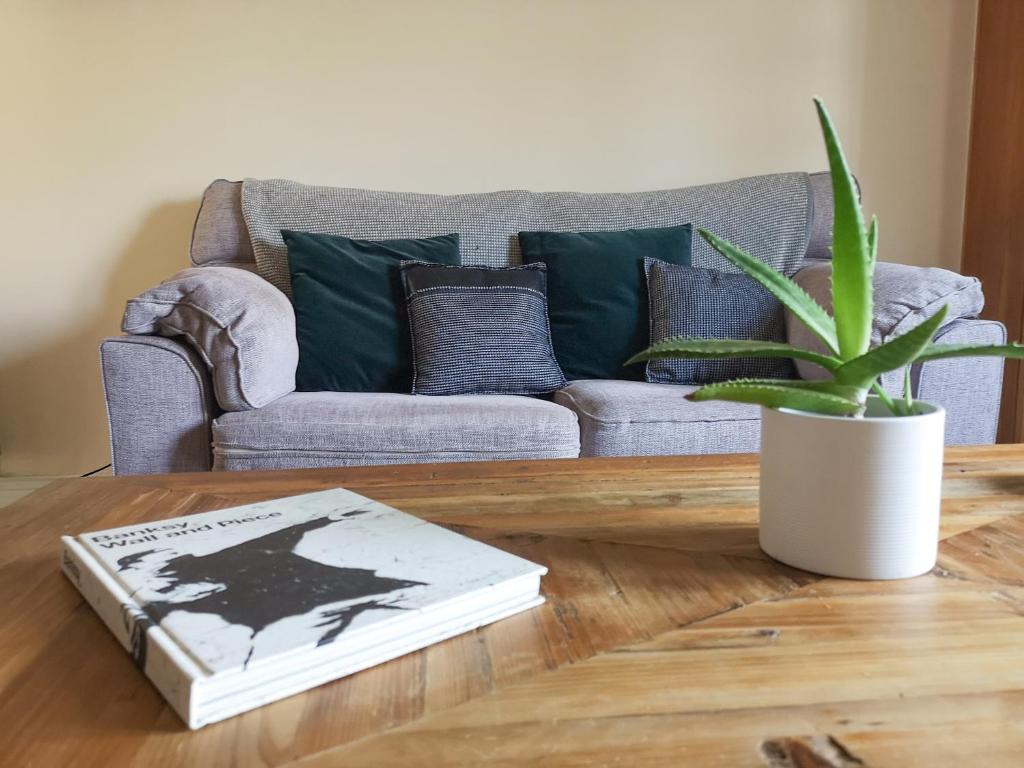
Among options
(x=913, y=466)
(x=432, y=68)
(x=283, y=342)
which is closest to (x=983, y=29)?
(x=432, y=68)

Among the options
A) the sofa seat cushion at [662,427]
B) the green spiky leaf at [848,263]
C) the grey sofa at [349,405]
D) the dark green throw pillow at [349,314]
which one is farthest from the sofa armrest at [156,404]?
the green spiky leaf at [848,263]

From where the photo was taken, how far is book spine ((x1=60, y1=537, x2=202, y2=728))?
1.39 feet

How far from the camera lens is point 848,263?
0.61 meters

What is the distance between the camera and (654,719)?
0.42m

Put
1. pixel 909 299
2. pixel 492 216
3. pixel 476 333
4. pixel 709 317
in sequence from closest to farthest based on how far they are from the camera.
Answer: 1. pixel 909 299
2. pixel 476 333
3. pixel 709 317
4. pixel 492 216

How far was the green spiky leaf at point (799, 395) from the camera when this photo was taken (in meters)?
0.61

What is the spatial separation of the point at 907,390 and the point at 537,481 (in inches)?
16.3

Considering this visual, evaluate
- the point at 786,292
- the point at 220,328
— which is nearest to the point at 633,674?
the point at 786,292

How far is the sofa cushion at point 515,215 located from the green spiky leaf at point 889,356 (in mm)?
1712

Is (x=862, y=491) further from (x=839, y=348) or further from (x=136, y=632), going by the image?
(x=136, y=632)

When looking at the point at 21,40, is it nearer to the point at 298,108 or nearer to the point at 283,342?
the point at 298,108

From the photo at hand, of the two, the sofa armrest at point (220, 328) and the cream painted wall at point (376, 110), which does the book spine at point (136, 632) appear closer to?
the sofa armrest at point (220, 328)

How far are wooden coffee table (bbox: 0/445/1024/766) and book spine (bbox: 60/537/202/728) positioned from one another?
10 millimetres

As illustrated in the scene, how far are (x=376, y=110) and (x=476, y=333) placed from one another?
1.01m
